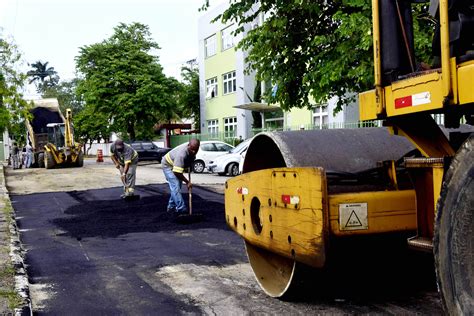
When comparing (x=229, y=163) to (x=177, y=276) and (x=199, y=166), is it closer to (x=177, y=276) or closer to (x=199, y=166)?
(x=199, y=166)

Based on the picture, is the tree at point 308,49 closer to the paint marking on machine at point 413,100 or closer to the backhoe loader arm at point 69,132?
the paint marking on machine at point 413,100

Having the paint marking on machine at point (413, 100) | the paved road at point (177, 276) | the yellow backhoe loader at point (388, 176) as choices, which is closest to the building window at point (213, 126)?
the paved road at point (177, 276)

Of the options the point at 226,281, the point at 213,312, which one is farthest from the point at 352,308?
the point at 226,281

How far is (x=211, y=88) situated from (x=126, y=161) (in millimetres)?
27482

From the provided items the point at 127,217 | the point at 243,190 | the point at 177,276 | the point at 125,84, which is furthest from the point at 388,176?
the point at 125,84

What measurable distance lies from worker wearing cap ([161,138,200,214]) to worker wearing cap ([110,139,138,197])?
89.9 inches

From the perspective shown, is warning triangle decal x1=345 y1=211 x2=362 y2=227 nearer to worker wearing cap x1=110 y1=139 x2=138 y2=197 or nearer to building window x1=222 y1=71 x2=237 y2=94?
worker wearing cap x1=110 y1=139 x2=138 y2=197

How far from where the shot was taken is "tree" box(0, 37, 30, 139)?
33.8m

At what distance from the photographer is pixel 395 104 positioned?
3424mm

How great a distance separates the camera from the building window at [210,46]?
40062 mm

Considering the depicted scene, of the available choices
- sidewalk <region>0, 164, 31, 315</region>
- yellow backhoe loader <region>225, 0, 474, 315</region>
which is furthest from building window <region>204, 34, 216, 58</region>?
yellow backhoe loader <region>225, 0, 474, 315</region>

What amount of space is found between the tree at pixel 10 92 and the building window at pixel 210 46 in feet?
39.6

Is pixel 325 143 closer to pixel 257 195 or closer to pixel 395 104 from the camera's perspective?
pixel 257 195

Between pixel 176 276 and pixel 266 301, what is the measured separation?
146 centimetres
